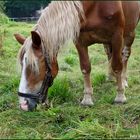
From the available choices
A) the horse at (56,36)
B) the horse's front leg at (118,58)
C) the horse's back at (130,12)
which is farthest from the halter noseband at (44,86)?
the horse's back at (130,12)

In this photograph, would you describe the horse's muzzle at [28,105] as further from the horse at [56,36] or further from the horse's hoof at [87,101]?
the horse's hoof at [87,101]

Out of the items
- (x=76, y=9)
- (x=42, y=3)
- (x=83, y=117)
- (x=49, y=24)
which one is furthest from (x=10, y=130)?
(x=42, y=3)

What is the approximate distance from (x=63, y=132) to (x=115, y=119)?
25.2 inches

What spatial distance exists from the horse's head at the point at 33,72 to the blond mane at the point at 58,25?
0.20 feet

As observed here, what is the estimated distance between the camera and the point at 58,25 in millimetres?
4234

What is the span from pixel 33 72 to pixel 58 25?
615 millimetres

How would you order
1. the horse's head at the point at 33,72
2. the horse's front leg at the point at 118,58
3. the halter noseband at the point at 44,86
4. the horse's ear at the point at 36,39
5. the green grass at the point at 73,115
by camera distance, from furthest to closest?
1. the horse's front leg at the point at 118,58
2. the halter noseband at the point at 44,86
3. the horse's head at the point at 33,72
4. the horse's ear at the point at 36,39
5. the green grass at the point at 73,115

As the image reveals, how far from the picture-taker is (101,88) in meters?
5.73

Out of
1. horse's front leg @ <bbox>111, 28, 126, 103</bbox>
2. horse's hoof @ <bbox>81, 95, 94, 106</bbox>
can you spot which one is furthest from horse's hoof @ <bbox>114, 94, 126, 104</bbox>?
horse's hoof @ <bbox>81, 95, 94, 106</bbox>

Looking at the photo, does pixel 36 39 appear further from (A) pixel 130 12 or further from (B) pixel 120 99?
(A) pixel 130 12

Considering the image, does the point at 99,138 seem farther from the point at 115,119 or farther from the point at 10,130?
the point at 10,130

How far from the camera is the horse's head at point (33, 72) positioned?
4113 mm

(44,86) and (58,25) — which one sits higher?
(58,25)

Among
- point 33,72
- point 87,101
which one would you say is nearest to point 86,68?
point 87,101
